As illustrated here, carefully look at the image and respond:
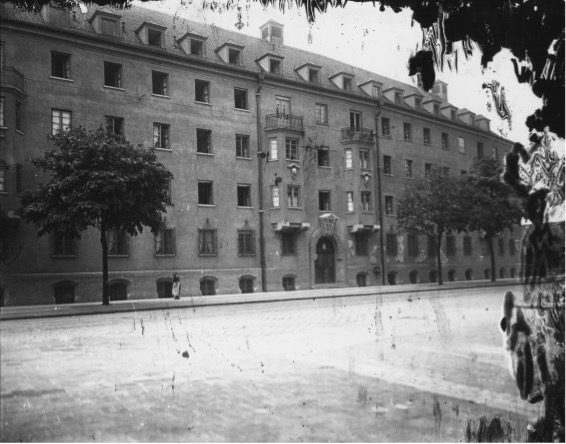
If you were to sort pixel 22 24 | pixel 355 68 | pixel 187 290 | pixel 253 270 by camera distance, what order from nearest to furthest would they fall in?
pixel 22 24
pixel 355 68
pixel 187 290
pixel 253 270

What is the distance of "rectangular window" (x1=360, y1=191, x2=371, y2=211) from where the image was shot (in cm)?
372

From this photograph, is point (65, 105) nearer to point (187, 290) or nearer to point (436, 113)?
point (187, 290)

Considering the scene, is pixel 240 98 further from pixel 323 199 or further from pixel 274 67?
pixel 323 199

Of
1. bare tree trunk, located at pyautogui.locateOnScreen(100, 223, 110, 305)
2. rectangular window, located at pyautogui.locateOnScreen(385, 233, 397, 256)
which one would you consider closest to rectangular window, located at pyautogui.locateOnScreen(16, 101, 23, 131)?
bare tree trunk, located at pyautogui.locateOnScreen(100, 223, 110, 305)

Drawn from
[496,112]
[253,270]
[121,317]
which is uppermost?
[496,112]

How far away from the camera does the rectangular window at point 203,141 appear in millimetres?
3628

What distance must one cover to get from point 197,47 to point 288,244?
4.93 ft

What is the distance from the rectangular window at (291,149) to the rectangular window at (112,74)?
3.71ft

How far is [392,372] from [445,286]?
88cm

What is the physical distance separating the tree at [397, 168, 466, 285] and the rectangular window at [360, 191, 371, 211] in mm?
207

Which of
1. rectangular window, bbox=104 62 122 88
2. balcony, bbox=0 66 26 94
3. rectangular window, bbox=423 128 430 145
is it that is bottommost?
rectangular window, bbox=423 128 430 145

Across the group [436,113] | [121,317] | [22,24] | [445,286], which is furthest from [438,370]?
[22,24]

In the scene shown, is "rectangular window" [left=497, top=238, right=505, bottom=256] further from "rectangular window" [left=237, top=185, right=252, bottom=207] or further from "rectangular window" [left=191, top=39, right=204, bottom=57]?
"rectangular window" [left=191, top=39, right=204, bottom=57]

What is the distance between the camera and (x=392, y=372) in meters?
4.34
